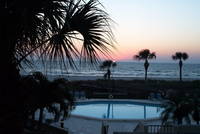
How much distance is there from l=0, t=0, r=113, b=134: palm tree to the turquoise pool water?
51.0 feet

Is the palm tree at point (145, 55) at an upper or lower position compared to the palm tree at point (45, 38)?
upper

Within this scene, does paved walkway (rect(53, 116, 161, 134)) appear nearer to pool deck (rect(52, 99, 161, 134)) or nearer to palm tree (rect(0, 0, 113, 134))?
pool deck (rect(52, 99, 161, 134))

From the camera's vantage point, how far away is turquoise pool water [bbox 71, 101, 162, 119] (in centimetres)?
1914

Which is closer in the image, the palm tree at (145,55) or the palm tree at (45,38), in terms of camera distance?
A: the palm tree at (45,38)

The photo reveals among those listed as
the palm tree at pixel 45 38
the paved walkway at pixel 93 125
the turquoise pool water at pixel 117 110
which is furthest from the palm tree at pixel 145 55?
the palm tree at pixel 45 38

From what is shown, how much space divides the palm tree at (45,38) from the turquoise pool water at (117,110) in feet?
51.0

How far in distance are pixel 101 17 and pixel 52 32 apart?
498 millimetres

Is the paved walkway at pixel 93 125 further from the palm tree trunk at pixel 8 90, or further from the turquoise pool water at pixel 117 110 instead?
the palm tree trunk at pixel 8 90

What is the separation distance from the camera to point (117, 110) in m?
20.6

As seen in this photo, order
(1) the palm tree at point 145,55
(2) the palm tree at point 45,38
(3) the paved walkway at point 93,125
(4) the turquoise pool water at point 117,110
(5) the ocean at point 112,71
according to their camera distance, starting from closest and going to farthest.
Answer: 1. (2) the palm tree at point 45,38
2. (5) the ocean at point 112,71
3. (3) the paved walkway at point 93,125
4. (4) the turquoise pool water at point 117,110
5. (1) the palm tree at point 145,55

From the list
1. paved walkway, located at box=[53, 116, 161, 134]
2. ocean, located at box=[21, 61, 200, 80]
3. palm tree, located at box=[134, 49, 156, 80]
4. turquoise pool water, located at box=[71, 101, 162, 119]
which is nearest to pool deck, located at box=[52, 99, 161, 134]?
paved walkway, located at box=[53, 116, 161, 134]

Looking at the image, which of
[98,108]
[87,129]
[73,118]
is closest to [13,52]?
[87,129]

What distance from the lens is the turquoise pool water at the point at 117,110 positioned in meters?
19.1

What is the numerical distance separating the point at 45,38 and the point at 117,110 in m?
17.8
